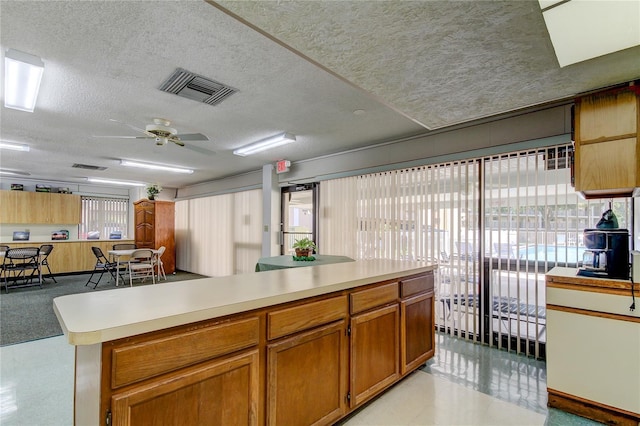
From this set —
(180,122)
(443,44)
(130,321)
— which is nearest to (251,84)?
(180,122)

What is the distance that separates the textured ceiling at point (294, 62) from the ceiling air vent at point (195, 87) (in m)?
0.09

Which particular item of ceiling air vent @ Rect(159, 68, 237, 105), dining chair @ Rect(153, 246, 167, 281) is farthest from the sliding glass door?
dining chair @ Rect(153, 246, 167, 281)

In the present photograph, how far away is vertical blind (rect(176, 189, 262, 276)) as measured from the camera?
Result: 22.5 feet

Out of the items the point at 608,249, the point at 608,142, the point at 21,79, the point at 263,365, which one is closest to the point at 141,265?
the point at 21,79

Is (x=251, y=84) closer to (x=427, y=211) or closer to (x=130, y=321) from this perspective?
(x=130, y=321)

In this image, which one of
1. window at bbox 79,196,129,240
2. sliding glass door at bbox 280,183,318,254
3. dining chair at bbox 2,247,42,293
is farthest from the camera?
window at bbox 79,196,129,240

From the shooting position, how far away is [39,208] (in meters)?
8.16

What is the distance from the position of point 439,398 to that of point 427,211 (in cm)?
222

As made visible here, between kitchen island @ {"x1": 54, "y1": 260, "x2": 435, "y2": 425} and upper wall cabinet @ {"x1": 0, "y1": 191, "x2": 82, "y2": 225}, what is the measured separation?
9.07 metres

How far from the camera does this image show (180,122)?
3.79m

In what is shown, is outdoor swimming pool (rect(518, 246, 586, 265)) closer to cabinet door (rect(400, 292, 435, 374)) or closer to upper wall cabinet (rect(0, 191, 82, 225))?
cabinet door (rect(400, 292, 435, 374))

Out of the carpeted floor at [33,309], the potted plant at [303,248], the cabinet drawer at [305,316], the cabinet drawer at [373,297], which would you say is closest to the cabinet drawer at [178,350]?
the cabinet drawer at [305,316]

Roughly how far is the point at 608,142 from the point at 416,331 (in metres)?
2.02

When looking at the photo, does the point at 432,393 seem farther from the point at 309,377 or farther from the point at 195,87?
the point at 195,87
